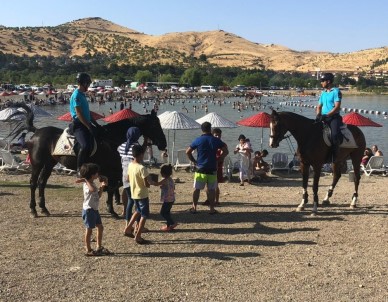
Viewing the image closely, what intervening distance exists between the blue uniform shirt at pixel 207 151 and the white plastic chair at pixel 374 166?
10534 mm

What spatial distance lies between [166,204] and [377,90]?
544 ft

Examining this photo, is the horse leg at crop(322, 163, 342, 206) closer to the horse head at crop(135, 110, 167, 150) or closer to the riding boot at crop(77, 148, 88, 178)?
the horse head at crop(135, 110, 167, 150)

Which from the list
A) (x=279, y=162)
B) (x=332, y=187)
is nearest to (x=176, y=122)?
(x=279, y=162)

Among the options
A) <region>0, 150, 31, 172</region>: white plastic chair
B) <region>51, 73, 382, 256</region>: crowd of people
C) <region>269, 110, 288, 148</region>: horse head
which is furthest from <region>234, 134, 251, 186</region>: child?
<region>0, 150, 31, 172</region>: white plastic chair

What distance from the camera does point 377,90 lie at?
162250 millimetres

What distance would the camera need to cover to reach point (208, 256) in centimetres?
782

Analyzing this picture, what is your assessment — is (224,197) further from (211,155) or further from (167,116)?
(167,116)

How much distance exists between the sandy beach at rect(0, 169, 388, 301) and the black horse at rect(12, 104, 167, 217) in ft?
2.73

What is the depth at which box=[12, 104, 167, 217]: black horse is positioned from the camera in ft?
33.1

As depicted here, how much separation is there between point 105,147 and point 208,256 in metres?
3.49

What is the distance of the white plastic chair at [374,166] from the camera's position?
1903cm

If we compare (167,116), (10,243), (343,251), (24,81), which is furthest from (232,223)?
(24,81)

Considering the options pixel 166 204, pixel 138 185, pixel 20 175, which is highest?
pixel 138 185

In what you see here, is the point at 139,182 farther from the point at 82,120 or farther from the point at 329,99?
the point at 329,99
